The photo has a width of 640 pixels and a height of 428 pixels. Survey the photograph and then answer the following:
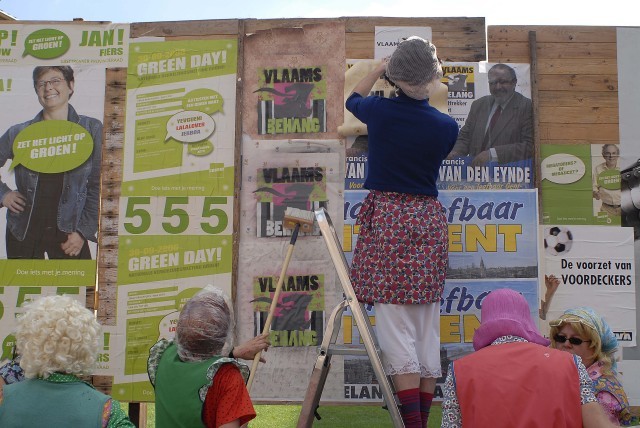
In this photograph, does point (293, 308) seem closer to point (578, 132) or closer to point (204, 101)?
point (204, 101)

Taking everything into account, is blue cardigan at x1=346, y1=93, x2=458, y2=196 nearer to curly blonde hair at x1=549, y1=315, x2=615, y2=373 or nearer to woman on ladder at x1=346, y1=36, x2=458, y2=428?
woman on ladder at x1=346, y1=36, x2=458, y2=428

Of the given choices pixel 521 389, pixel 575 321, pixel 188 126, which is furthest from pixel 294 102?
pixel 521 389

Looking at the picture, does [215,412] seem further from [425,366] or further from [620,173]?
[620,173]

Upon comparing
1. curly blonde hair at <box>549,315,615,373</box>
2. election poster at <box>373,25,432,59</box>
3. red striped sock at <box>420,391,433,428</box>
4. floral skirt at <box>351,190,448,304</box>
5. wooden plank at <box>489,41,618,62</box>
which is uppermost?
election poster at <box>373,25,432,59</box>

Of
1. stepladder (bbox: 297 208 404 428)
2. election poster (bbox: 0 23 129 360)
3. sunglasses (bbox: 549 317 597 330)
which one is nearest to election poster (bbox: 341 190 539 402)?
stepladder (bbox: 297 208 404 428)

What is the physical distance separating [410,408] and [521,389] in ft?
3.75

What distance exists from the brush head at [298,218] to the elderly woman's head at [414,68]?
3.59ft

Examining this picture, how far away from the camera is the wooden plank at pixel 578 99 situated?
15.3 ft

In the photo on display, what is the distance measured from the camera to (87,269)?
4625 millimetres

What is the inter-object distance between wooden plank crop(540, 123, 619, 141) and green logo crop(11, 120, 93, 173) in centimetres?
291

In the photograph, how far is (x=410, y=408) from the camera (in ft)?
10.9

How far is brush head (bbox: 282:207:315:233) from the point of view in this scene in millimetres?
4320

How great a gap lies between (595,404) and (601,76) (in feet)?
9.72

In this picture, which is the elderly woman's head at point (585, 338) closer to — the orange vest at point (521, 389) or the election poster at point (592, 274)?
the orange vest at point (521, 389)
